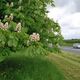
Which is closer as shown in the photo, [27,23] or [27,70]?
[27,23]

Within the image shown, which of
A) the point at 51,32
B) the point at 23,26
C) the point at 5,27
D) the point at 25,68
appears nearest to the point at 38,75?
the point at 25,68

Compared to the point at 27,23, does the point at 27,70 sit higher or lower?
lower

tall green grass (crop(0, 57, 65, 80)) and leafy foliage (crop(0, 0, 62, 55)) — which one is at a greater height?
leafy foliage (crop(0, 0, 62, 55))

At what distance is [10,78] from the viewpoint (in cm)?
1258

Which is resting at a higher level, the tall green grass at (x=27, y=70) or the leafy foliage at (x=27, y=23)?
the leafy foliage at (x=27, y=23)

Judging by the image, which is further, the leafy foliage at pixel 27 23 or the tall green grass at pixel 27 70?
the tall green grass at pixel 27 70

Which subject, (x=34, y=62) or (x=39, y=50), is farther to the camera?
(x=34, y=62)

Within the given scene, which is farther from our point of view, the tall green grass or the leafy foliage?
the tall green grass

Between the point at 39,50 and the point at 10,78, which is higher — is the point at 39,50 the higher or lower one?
the higher one

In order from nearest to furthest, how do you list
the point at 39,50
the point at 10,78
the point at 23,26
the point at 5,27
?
the point at 5,27, the point at 39,50, the point at 23,26, the point at 10,78

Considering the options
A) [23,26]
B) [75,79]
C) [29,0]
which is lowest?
[75,79]

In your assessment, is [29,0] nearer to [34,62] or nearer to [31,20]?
[31,20]

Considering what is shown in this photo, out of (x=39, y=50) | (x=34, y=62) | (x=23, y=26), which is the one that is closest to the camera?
(x=39, y=50)

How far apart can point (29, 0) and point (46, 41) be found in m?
1.72
